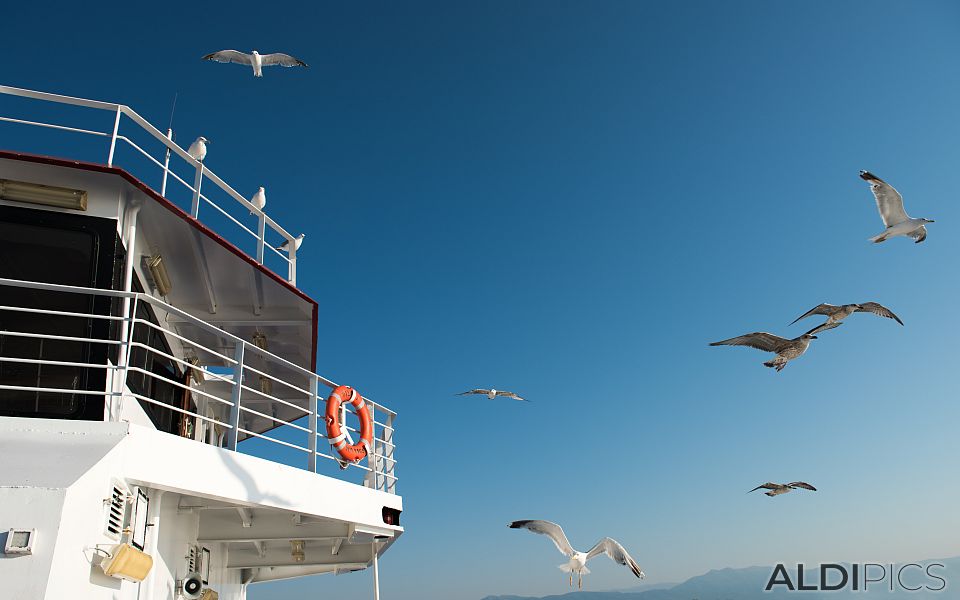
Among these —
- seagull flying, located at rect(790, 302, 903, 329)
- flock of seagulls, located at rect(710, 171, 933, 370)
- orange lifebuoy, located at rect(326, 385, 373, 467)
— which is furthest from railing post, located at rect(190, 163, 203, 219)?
seagull flying, located at rect(790, 302, 903, 329)

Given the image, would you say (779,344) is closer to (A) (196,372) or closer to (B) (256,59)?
(A) (196,372)

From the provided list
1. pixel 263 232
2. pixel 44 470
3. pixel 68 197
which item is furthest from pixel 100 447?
pixel 263 232

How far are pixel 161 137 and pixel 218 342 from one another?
3824 millimetres

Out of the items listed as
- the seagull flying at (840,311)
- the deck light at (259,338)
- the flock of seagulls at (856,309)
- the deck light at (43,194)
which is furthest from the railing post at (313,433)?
the seagull flying at (840,311)

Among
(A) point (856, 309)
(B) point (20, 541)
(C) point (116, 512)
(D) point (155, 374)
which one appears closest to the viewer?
(B) point (20, 541)

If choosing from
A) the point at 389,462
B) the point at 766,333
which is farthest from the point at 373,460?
the point at 766,333

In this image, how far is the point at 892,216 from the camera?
13055mm

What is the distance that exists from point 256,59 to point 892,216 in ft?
39.3

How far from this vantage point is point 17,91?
6777 millimetres

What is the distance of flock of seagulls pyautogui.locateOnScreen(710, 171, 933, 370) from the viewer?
433 inches

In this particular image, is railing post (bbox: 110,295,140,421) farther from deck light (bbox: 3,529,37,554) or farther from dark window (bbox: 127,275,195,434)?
deck light (bbox: 3,529,37,554)

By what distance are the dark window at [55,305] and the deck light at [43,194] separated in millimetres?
99

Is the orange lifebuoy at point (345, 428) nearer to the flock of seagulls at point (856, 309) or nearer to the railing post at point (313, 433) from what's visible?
the railing post at point (313, 433)

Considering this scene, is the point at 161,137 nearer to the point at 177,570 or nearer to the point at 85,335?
the point at 85,335
